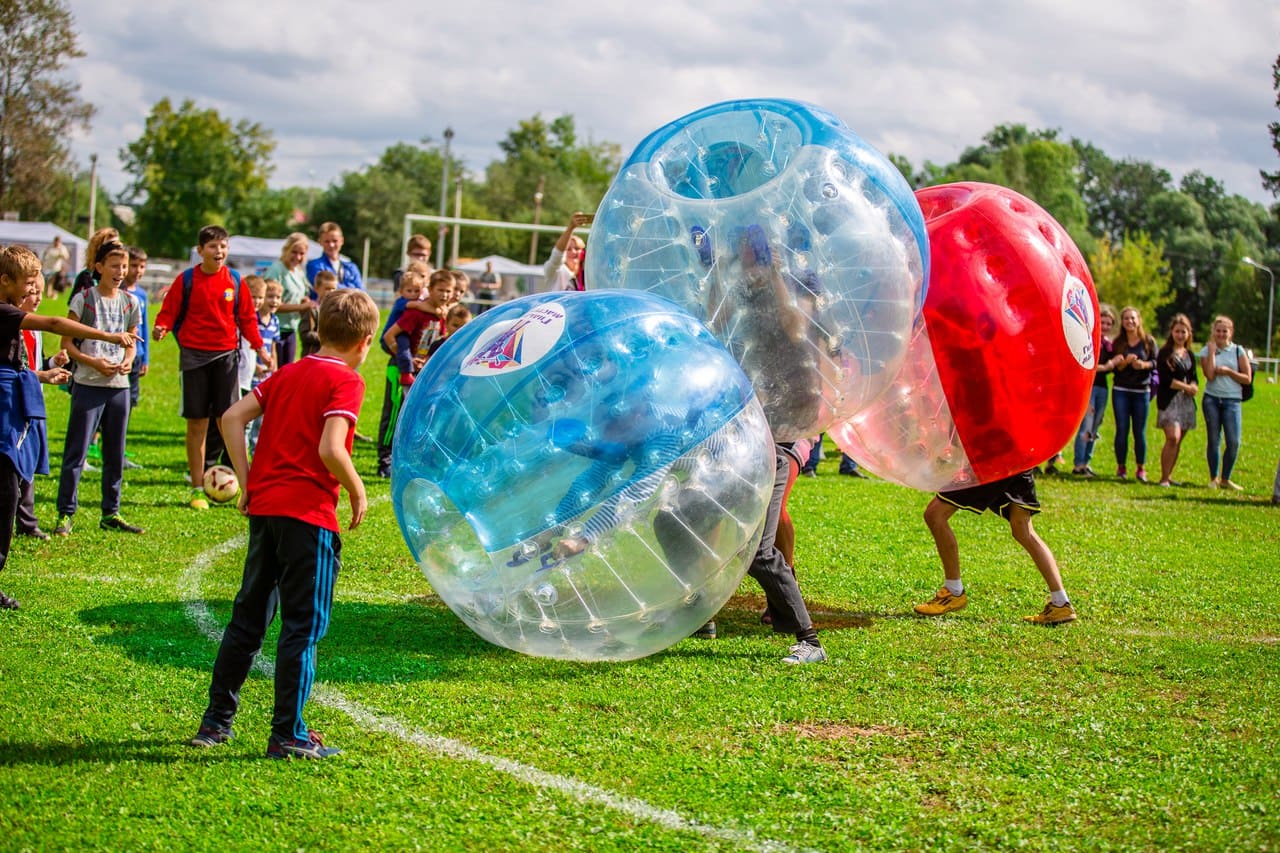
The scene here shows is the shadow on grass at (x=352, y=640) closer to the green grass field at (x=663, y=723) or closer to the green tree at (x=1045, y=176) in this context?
the green grass field at (x=663, y=723)

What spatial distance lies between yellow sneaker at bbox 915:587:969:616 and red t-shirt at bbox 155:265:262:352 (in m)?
6.17

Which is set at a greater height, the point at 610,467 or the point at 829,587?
the point at 610,467

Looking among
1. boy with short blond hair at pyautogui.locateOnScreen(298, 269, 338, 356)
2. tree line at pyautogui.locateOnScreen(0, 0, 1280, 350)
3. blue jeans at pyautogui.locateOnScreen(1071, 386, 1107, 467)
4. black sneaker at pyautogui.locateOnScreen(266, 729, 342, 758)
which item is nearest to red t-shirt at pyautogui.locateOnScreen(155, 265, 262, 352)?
boy with short blond hair at pyautogui.locateOnScreen(298, 269, 338, 356)

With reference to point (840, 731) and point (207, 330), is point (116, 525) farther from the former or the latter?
point (840, 731)

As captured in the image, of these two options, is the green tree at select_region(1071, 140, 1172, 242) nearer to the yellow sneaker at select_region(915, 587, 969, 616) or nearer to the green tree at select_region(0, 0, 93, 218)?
the green tree at select_region(0, 0, 93, 218)

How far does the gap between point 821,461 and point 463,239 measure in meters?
69.9

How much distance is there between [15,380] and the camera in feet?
22.4

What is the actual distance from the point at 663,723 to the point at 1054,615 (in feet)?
10.8

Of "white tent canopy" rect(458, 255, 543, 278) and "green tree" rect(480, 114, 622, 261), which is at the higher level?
"green tree" rect(480, 114, 622, 261)

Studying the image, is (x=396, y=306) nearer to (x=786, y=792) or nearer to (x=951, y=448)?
(x=951, y=448)

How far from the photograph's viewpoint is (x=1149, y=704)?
5.90 metres

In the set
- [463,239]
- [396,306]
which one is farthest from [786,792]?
[463,239]

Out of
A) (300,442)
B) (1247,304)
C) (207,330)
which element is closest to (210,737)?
(300,442)

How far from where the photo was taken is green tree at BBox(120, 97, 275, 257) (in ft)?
242
